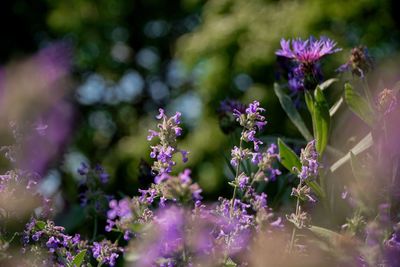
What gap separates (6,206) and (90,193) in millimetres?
483

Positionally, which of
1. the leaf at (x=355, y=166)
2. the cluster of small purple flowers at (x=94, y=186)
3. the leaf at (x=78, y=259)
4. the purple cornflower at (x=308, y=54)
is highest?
the purple cornflower at (x=308, y=54)

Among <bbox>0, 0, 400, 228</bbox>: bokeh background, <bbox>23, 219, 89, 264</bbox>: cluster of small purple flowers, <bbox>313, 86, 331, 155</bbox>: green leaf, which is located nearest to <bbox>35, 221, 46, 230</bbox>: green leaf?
<bbox>23, 219, 89, 264</bbox>: cluster of small purple flowers

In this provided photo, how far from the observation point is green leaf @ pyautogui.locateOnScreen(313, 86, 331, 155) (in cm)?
163

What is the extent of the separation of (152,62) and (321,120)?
922cm

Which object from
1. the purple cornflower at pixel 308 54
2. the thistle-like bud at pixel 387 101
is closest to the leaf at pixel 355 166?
the thistle-like bud at pixel 387 101

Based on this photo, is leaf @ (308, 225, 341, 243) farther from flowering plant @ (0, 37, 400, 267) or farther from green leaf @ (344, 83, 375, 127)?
green leaf @ (344, 83, 375, 127)

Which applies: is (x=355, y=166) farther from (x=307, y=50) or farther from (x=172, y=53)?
(x=172, y=53)

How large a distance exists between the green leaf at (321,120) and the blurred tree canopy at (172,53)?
2485 millimetres

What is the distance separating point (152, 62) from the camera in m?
10.8

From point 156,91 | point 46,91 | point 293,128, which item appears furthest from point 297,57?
point 156,91

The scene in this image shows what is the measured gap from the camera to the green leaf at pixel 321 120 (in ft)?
5.34

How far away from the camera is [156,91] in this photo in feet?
34.5

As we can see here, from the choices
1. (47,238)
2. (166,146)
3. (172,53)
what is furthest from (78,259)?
(172,53)

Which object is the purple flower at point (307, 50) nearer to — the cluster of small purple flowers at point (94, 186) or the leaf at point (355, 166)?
the leaf at point (355, 166)
